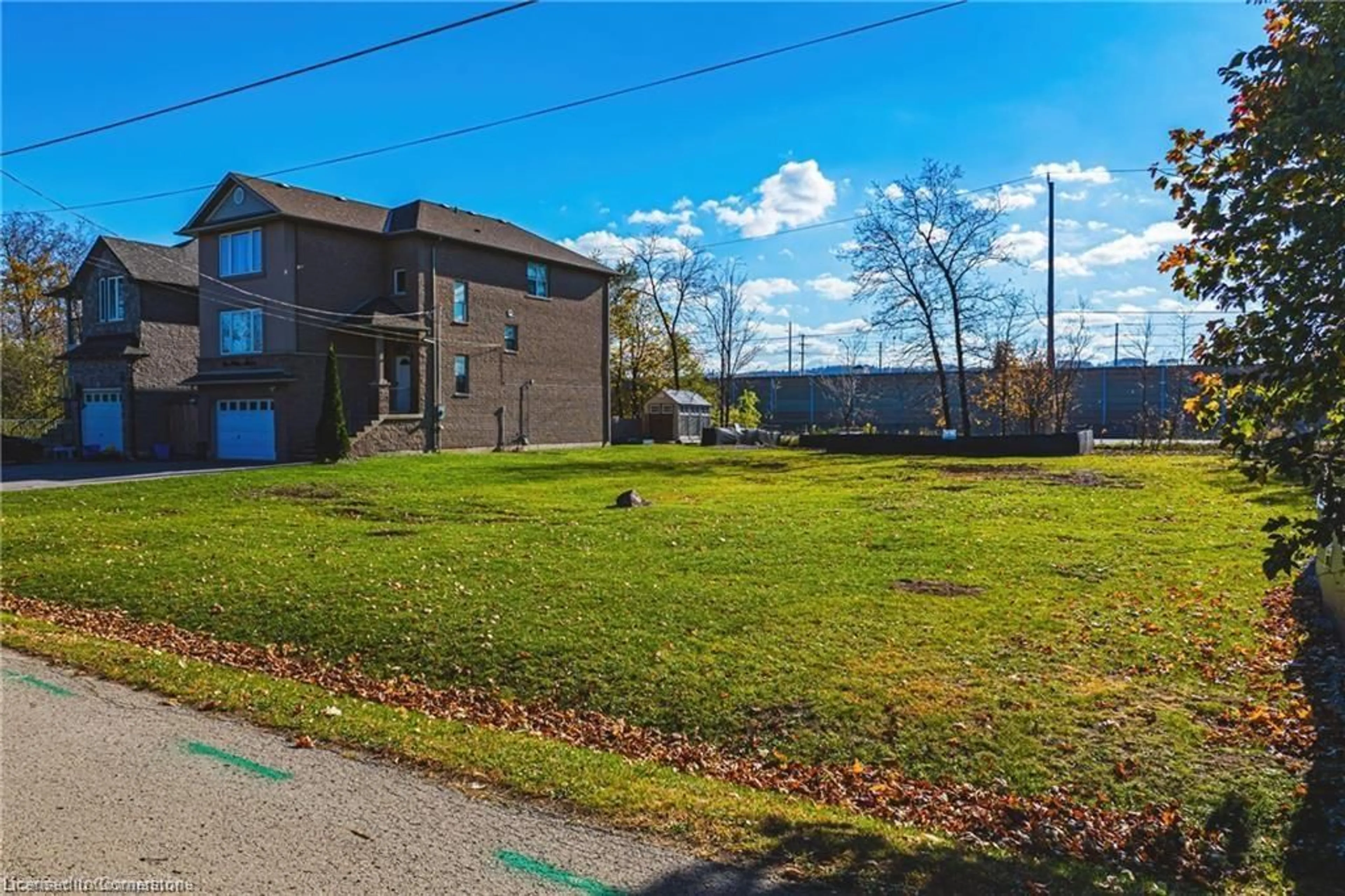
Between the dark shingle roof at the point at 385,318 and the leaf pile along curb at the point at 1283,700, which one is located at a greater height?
the dark shingle roof at the point at 385,318

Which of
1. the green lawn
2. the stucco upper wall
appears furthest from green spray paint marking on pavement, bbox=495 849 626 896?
the stucco upper wall

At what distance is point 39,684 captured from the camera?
632 cm

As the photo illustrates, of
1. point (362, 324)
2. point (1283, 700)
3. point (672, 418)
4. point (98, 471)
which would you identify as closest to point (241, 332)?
point (362, 324)

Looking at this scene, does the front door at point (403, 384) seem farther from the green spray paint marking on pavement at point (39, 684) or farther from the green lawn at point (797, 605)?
the green spray paint marking on pavement at point (39, 684)

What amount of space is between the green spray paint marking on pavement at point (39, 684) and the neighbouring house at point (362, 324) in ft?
80.9

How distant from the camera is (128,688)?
20.5 ft

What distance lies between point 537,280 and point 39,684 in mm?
34542

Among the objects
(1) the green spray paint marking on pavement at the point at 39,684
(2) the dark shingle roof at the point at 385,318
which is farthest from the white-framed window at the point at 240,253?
(1) the green spray paint marking on pavement at the point at 39,684

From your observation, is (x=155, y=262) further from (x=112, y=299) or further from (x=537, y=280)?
(x=537, y=280)

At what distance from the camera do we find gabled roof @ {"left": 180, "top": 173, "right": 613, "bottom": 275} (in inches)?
1272

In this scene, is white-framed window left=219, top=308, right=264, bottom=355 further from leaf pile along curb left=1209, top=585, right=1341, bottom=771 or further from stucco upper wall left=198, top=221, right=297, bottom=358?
leaf pile along curb left=1209, top=585, right=1341, bottom=771

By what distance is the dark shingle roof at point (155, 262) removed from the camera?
33.8 meters

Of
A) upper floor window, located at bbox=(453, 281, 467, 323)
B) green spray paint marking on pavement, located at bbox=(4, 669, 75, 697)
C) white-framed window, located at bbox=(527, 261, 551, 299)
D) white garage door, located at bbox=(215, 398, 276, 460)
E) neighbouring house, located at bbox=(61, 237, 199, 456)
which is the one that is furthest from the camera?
white-framed window, located at bbox=(527, 261, 551, 299)

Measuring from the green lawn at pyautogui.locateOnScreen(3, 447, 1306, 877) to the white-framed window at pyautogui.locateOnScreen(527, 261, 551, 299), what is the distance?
22818 mm
